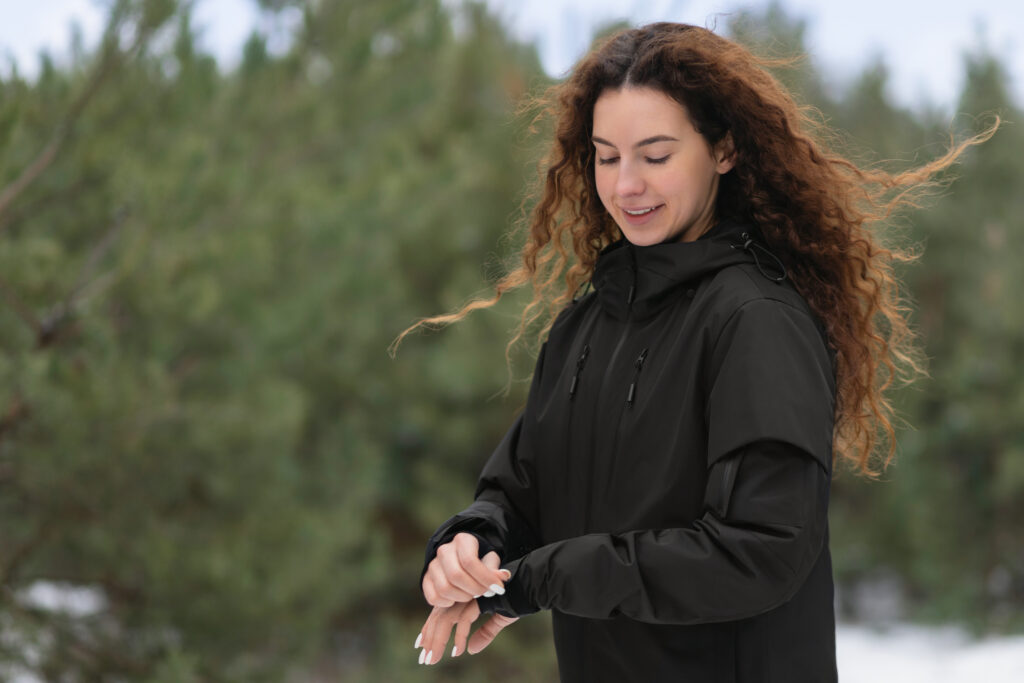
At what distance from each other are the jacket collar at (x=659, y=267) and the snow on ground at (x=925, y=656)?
414 cm

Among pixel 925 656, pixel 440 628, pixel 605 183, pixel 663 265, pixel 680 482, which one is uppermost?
pixel 925 656

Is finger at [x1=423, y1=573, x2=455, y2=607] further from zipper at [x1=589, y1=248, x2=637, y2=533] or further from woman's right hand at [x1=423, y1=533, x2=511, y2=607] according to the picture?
zipper at [x1=589, y1=248, x2=637, y2=533]

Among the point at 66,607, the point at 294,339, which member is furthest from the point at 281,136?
the point at 66,607

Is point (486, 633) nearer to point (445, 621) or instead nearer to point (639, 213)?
point (445, 621)

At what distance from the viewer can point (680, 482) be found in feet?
Result: 3.69

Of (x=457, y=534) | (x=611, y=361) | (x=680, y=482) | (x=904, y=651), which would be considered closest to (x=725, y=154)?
(x=611, y=361)

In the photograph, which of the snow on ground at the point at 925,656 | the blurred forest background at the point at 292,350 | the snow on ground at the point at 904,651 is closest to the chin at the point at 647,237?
the blurred forest background at the point at 292,350

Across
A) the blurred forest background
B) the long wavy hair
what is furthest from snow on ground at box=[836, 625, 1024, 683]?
the long wavy hair

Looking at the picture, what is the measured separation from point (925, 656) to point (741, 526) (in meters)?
6.02

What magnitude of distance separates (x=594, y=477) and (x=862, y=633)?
22.4 ft

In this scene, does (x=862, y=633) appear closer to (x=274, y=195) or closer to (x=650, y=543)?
(x=274, y=195)

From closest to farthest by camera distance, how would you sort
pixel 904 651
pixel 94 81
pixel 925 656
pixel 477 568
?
pixel 477 568 → pixel 94 81 → pixel 925 656 → pixel 904 651

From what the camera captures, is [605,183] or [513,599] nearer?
[513,599]

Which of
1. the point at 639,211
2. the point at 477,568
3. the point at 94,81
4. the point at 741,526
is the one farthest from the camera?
the point at 94,81
